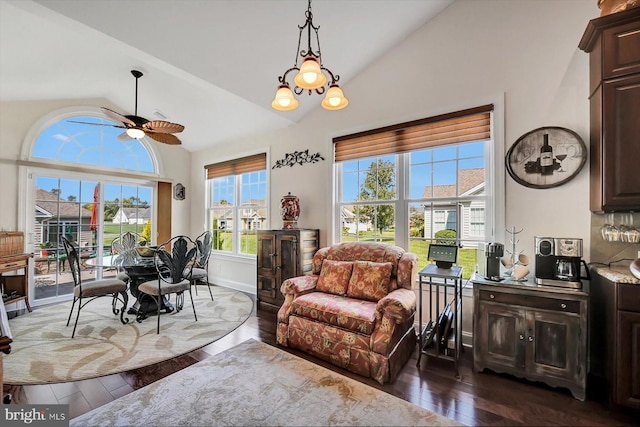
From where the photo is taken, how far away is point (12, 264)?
3.49 meters

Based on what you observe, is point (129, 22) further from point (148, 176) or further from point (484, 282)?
point (484, 282)

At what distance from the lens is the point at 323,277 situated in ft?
9.93

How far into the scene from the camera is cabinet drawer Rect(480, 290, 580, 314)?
2.03 metres

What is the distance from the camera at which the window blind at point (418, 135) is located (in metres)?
2.82

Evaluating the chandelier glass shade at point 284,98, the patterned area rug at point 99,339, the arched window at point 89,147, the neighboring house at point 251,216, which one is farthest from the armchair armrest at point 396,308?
the arched window at point 89,147

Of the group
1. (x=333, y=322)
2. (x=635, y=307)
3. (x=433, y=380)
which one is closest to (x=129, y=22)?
(x=333, y=322)

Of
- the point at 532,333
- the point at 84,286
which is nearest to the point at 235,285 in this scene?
the point at 84,286

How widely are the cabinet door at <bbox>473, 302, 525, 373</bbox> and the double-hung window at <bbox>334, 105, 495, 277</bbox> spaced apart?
0.76 m

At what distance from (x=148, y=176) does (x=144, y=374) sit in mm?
3975

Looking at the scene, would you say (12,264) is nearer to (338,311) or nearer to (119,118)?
(119,118)

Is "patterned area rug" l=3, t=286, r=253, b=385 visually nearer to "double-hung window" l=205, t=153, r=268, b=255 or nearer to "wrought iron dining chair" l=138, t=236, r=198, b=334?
"wrought iron dining chair" l=138, t=236, r=198, b=334

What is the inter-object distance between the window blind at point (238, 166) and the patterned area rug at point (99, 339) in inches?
88.8

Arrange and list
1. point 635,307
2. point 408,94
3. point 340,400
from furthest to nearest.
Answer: point 408,94
point 340,400
point 635,307

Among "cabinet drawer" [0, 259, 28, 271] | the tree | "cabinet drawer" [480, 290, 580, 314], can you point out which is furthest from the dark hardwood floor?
"cabinet drawer" [0, 259, 28, 271]
